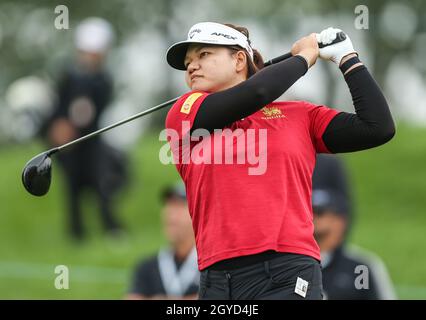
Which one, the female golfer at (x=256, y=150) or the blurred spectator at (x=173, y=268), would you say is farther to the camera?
the blurred spectator at (x=173, y=268)

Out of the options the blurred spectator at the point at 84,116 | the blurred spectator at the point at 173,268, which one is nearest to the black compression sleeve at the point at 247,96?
the blurred spectator at the point at 173,268

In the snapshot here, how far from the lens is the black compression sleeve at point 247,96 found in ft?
16.2

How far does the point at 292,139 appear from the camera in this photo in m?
5.08

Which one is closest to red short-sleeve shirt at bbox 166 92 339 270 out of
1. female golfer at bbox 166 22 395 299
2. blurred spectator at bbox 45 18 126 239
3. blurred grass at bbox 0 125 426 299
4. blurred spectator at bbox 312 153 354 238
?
female golfer at bbox 166 22 395 299

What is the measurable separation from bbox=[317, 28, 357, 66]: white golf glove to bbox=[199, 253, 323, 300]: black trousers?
954 mm

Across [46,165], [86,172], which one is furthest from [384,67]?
[46,165]

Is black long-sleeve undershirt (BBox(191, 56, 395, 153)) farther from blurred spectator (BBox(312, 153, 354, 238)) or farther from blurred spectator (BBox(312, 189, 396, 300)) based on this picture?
blurred spectator (BBox(312, 153, 354, 238))

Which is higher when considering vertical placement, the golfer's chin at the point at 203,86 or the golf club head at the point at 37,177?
the golfer's chin at the point at 203,86

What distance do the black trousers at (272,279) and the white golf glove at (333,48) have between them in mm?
954

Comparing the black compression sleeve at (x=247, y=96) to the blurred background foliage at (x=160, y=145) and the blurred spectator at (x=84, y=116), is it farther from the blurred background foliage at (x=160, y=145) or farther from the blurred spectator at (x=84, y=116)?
the blurred spectator at (x=84, y=116)

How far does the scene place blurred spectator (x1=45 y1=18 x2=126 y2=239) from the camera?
13.2m

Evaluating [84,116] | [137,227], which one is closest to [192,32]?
[84,116]

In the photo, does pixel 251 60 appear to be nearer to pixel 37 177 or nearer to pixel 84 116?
pixel 37 177

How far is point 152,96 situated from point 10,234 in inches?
228
